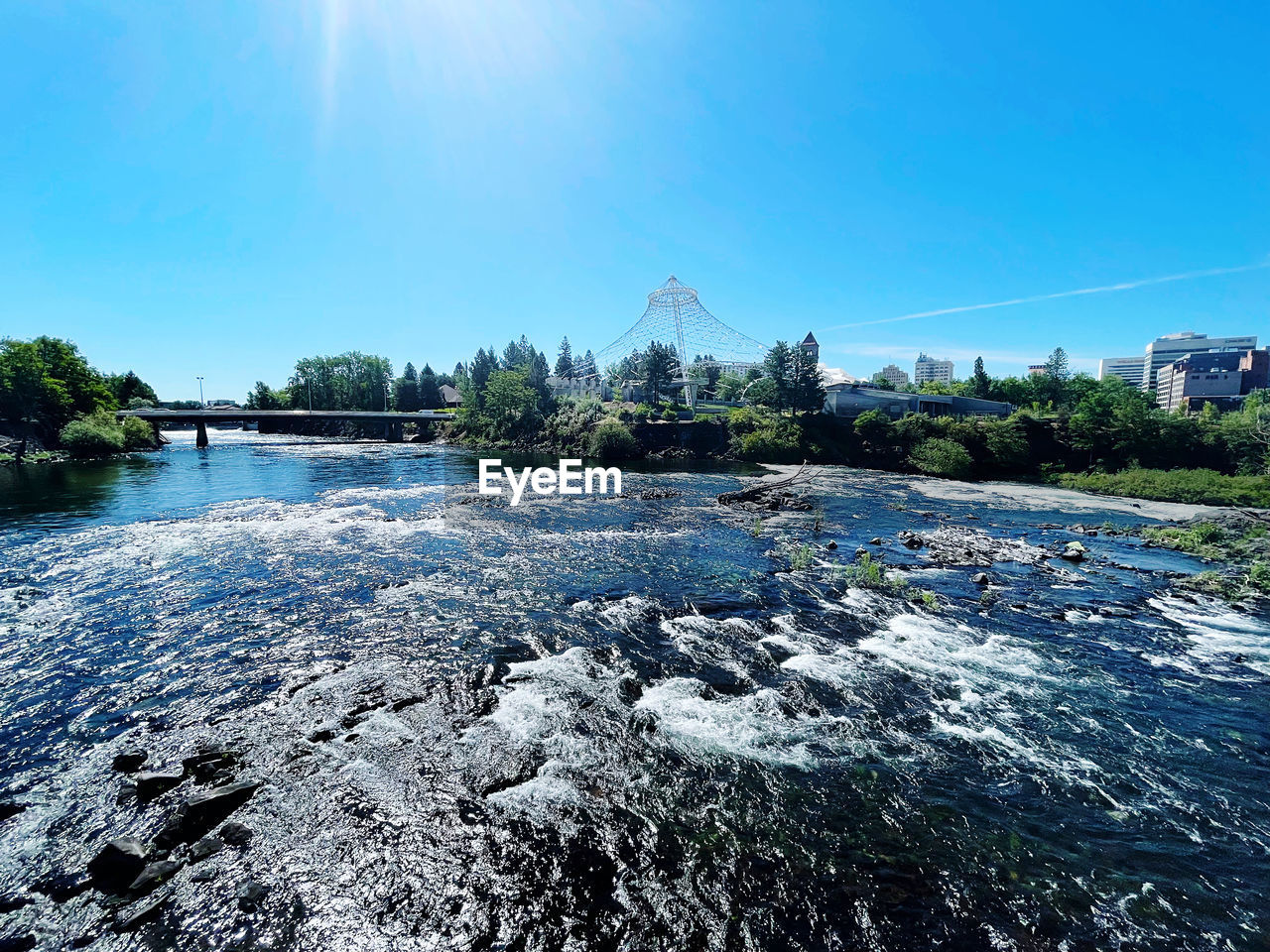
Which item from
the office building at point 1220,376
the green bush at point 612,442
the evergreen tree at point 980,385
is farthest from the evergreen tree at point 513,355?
the office building at point 1220,376

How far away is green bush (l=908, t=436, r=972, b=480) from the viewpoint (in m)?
57.8

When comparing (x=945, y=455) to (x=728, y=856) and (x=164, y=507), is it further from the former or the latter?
Result: (x=164, y=507)

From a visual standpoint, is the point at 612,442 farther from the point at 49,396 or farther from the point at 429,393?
the point at 429,393

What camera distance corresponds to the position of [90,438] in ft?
204

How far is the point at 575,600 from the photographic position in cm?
1859

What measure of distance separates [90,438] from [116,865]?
3233 inches

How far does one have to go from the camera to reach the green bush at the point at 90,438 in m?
61.3

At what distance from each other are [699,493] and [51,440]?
A: 84644mm

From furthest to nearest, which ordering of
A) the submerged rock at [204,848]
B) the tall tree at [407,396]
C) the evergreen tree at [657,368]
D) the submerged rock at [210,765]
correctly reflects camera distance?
the tall tree at [407,396] → the evergreen tree at [657,368] → the submerged rock at [210,765] → the submerged rock at [204,848]

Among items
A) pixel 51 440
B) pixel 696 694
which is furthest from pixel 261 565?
A: pixel 51 440

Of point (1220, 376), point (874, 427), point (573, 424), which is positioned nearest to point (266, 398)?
point (573, 424)

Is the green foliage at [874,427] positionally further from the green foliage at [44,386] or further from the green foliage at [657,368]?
the green foliage at [44,386]

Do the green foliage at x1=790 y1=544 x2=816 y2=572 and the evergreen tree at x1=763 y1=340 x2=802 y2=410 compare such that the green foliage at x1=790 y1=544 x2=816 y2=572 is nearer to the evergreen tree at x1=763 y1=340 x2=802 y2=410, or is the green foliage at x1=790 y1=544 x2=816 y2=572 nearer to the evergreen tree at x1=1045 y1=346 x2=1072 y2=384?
the evergreen tree at x1=763 y1=340 x2=802 y2=410

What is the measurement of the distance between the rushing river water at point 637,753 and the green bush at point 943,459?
38.8 m
